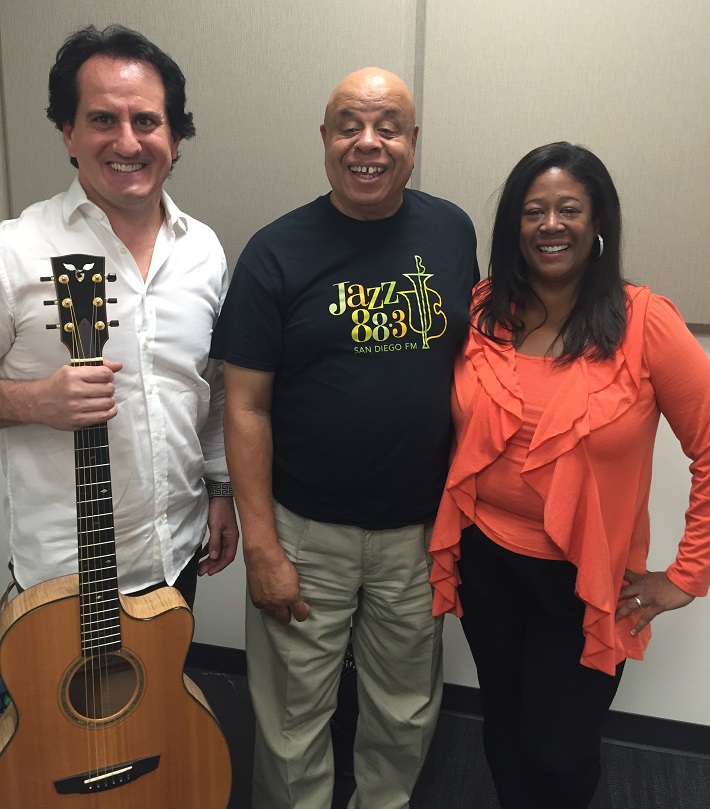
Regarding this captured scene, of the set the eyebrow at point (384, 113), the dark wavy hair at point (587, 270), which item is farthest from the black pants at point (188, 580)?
the eyebrow at point (384, 113)

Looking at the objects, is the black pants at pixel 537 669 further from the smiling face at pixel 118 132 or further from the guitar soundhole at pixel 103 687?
the smiling face at pixel 118 132

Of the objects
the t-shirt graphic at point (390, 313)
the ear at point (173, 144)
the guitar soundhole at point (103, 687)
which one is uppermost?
the ear at point (173, 144)

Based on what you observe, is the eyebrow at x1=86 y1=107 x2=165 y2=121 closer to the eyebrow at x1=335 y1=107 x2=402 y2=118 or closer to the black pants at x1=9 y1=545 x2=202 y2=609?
the eyebrow at x1=335 y1=107 x2=402 y2=118

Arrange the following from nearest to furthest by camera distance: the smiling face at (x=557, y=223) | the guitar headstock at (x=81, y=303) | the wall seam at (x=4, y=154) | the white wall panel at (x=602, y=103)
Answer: the guitar headstock at (x=81, y=303) < the smiling face at (x=557, y=223) < the white wall panel at (x=602, y=103) < the wall seam at (x=4, y=154)

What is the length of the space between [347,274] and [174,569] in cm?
72

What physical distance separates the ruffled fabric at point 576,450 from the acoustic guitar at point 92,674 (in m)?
0.67

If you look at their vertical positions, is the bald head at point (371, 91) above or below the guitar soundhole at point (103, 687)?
above

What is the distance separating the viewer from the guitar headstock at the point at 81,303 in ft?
4.11

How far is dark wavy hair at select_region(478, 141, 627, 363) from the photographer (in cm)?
135

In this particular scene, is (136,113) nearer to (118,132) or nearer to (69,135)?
(118,132)

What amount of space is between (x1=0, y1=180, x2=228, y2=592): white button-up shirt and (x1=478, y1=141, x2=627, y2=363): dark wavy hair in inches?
24.5

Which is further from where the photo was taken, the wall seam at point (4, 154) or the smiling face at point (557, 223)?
the wall seam at point (4, 154)

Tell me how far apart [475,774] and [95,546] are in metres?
1.35

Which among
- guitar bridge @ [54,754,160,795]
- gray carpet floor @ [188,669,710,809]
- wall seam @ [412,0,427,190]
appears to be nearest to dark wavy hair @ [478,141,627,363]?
wall seam @ [412,0,427,190]
